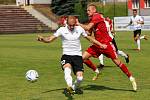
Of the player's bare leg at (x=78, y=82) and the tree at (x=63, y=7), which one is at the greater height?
the tree at (x=63, y=7)

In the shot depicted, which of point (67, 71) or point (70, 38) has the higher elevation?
point (70, 38)

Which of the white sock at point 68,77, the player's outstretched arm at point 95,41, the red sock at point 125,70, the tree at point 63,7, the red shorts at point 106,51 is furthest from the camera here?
the tree at point 63,7

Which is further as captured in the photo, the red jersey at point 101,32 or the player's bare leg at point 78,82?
the red jersey at point 101,32

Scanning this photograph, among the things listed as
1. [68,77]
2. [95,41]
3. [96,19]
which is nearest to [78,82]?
[68,77]

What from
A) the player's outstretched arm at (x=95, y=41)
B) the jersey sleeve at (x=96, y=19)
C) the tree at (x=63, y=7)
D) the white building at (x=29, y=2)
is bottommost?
the player's outstretched arm at (x=95, y=41)

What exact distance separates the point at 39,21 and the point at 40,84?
58.6 m

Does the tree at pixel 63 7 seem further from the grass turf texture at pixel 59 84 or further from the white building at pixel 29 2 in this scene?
the grass turf texture at pixel 59 84

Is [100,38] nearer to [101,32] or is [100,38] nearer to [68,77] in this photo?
[101,32]

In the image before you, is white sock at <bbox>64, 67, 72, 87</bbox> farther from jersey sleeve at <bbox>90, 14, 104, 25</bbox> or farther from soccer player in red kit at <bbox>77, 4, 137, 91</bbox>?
jersey sleeve at <bbox>90, 14, 104, 25</bbox>

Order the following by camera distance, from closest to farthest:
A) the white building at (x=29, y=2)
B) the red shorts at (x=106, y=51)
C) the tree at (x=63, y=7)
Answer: the red shorts at (x=106, y=51) < the tree at (x=63, y=7) < the white building at (x=29, y=2)

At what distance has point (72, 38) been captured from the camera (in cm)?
1245

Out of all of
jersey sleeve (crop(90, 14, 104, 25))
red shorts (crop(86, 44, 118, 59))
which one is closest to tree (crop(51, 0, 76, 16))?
red shorts (crop(86, 44, 118, 59))

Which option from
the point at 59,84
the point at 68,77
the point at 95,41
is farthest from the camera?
the point at 59,84

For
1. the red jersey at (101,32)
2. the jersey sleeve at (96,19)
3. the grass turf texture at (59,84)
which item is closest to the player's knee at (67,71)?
the grass turf texture at (59,84)
